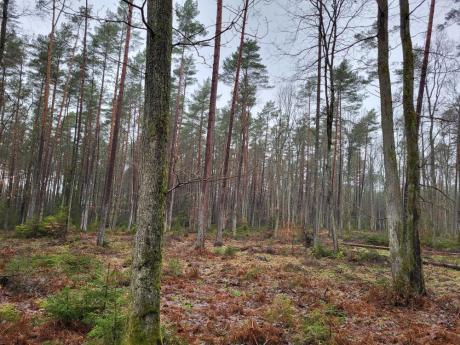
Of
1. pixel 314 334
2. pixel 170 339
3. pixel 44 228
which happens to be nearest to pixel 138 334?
pixel 170 339

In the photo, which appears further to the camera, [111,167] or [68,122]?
[68,122]

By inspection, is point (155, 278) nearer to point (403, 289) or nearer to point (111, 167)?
point (403, 289)

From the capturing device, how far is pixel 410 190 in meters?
6.54

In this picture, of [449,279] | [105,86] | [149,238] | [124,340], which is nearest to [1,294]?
[124,340]

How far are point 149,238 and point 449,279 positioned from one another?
32.6 ft

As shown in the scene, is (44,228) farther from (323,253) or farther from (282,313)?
(282,313)

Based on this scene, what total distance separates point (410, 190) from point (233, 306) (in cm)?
471

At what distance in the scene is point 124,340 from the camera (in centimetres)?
252

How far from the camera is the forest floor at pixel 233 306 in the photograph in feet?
13.0

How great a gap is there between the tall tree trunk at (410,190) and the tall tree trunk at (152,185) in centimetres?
567

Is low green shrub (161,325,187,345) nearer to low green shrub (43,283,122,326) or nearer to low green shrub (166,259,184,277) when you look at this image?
low green shrub (43,283,122,326)

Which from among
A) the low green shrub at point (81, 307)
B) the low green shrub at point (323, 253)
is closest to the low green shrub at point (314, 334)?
the low green shrub at point (81, 307)

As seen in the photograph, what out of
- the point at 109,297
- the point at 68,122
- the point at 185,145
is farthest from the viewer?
the point at 185,145

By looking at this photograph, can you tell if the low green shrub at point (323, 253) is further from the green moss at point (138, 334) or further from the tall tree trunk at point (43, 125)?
the tall tree trunk at point (43, 125)
